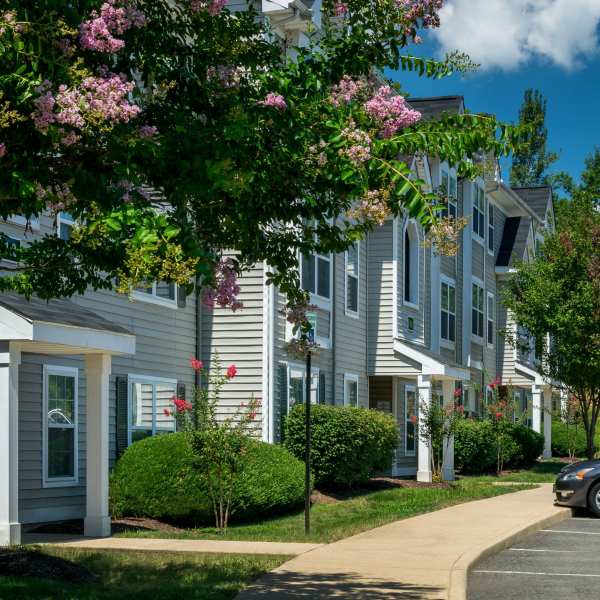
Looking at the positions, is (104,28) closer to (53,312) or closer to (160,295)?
(53,312)

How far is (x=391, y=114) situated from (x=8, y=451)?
7.42 metres

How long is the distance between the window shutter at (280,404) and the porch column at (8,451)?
30.9 feet

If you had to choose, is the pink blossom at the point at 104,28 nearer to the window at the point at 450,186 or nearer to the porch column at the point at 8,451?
the porch column at the point at 8,451

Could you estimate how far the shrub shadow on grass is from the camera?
10539mm

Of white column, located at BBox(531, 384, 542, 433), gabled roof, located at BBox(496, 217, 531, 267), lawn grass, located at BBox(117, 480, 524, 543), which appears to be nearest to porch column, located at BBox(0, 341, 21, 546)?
lawn grass, located at BBox(117, 480, 524, 543)

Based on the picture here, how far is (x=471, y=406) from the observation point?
39.9 m

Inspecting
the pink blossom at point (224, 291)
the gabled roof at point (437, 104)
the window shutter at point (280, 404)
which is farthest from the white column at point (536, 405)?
the pink blossom at point (224, 291)

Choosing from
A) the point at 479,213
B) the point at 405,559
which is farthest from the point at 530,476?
the point at 405,559

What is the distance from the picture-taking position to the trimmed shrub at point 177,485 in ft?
57.2

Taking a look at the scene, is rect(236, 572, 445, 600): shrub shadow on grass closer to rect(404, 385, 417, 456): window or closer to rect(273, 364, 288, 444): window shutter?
rect(273, 364, 288, 444): window shutter

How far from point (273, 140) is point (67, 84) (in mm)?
1639

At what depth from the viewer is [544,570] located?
13.6 meters

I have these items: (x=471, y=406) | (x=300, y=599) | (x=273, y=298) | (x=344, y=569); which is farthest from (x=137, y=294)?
(x=471, y=406)

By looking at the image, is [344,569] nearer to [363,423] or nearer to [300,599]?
[300,599]
